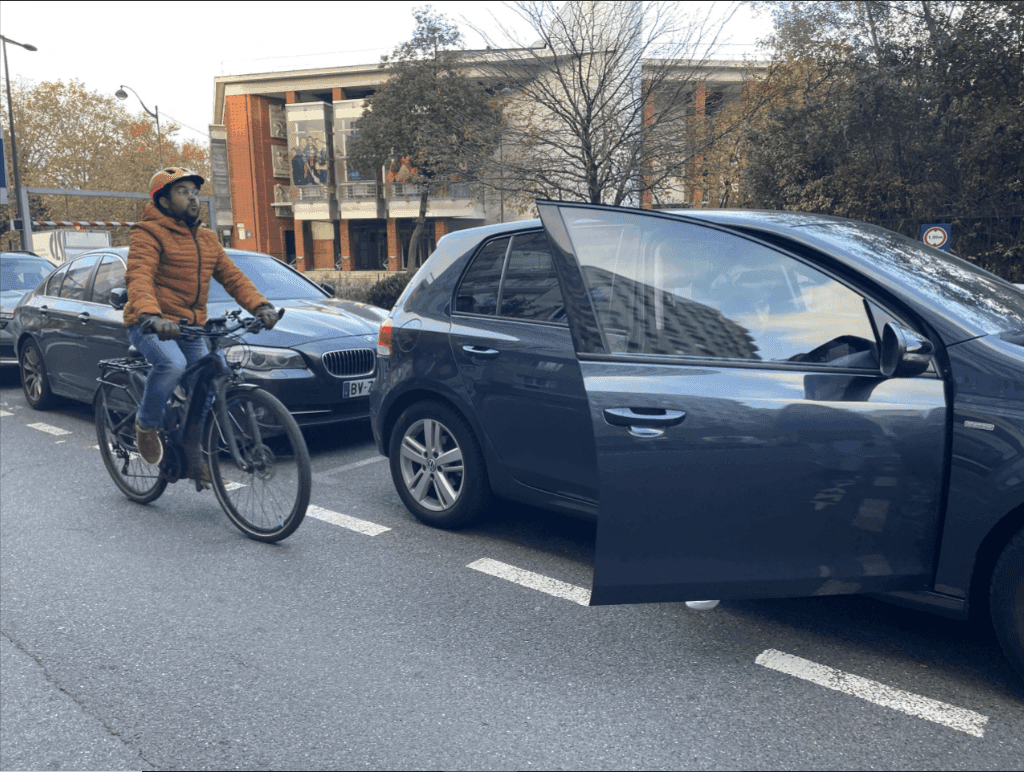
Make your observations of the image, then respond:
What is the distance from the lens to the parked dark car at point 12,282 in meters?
10.6

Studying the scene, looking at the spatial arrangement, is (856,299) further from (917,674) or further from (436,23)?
(436,23)

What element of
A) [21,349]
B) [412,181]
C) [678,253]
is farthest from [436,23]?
[678,253]

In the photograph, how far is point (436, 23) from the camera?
32469 mm

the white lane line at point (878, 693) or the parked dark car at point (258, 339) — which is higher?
the parked dark car at point (258, 339)

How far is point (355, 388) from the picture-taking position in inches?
262

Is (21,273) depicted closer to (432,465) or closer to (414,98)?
(432,465)

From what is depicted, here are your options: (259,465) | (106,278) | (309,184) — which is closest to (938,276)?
(259,465)

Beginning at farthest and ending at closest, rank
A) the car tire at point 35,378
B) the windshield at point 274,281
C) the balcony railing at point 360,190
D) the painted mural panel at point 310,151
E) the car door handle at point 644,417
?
the painted mural panel at point 310,151, the balcony railing at point 360,190, the car tire at point 35,378, the windshield at point 274,281, the car door handle at point 644,417

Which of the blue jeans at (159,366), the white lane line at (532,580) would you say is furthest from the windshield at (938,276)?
the blue jeans at (159,366)

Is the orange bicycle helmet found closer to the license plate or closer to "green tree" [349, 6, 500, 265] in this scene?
the license plate

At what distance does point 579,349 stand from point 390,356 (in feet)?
6.85

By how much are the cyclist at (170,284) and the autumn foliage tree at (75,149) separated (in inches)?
1883

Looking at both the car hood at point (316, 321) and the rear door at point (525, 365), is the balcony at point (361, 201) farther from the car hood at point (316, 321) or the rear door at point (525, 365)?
the rear door at point (525, 365)

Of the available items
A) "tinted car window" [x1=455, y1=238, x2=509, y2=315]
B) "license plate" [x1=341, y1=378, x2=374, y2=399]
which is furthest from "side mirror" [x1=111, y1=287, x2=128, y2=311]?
"tinted car window" [x1=455, y1=238, x2=509, y2=315]
